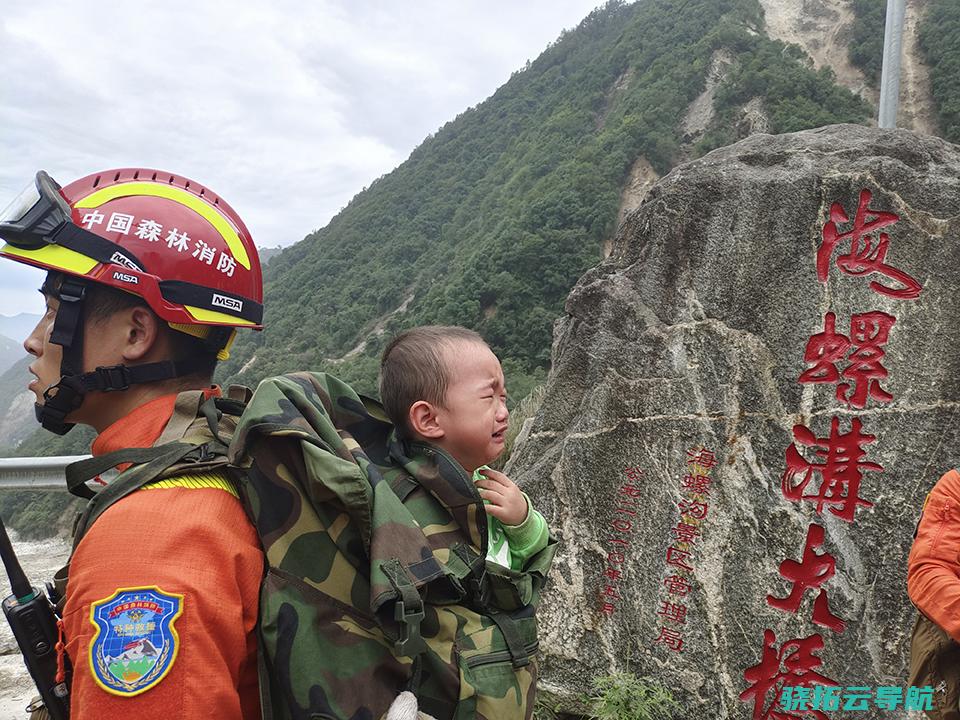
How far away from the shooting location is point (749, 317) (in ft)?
11.3

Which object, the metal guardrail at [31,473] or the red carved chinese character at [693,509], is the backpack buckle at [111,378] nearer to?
the metal guardrail at [31,473]

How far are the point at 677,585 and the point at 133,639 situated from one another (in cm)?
301

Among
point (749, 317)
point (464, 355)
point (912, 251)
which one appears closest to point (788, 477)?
point (749, 317)

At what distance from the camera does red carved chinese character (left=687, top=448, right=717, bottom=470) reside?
3387 millimetres

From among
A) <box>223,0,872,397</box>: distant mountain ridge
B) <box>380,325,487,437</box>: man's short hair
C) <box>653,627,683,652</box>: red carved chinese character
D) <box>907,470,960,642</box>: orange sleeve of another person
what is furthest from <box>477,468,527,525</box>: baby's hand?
<box>223,0,872,397</box>: distant mountain ridge

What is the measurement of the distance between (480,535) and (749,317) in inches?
106

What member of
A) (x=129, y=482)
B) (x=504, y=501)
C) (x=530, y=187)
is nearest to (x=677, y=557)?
(x=504, y=501)

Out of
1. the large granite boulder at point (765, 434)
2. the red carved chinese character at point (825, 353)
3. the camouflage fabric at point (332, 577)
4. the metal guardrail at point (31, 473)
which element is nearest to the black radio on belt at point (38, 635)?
the camouflage fabric at point (332, 577)

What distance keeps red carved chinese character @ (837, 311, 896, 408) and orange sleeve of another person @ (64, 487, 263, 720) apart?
315cm

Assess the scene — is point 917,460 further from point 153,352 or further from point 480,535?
point 153,352

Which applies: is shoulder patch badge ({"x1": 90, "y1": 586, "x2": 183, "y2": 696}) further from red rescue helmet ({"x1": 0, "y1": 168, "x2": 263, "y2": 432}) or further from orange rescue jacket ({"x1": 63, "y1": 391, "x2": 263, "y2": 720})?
red rescue helmet ({"x1": 0, "y1": 168, "x2": 263, "y2": 432})

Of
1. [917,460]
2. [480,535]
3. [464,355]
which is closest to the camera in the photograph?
[480,535]

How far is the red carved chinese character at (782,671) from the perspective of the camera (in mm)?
3205

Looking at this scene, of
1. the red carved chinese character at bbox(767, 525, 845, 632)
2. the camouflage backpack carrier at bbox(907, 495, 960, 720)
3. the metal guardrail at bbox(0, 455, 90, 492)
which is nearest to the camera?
the camouflage backpack carrier at bbox(907, 495, 960, 720)
